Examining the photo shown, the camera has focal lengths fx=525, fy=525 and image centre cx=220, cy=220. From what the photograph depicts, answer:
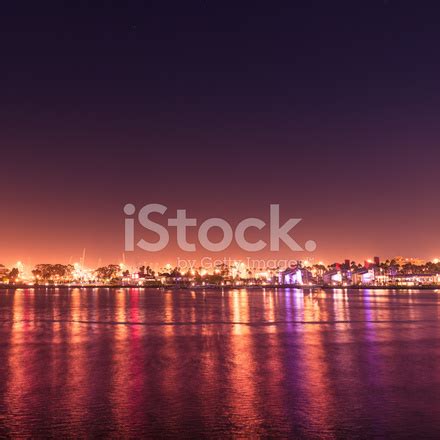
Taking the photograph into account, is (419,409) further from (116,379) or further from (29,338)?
(29,338)

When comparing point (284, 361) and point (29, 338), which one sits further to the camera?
point (29, 338)

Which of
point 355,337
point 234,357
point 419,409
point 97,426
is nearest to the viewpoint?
point 97,426

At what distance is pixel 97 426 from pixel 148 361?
33.3ft

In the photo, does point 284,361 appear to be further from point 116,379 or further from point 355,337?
point 355,337

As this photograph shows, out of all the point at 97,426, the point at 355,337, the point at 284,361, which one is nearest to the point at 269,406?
the point at 97,426

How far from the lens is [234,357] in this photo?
23891mm

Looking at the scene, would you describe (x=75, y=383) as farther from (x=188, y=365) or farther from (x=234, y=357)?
(x=234, y=357)

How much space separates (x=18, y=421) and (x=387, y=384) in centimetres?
1180

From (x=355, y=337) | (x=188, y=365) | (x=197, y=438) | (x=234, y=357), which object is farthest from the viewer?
(x=355, y=337)

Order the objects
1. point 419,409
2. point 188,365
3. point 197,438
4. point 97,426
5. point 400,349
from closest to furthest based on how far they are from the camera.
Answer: point 197,438, point 97,426, point 419,409, point 188,365, point 400,349

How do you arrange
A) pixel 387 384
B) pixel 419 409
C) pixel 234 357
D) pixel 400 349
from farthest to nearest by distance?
pixel 400 349 → pixel 234 357 → pixel 387 384 → pixel 419 409

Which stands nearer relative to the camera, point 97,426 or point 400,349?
point 97,426

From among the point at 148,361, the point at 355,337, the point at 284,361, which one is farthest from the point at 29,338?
the point at 355,337

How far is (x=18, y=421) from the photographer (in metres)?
13.4
